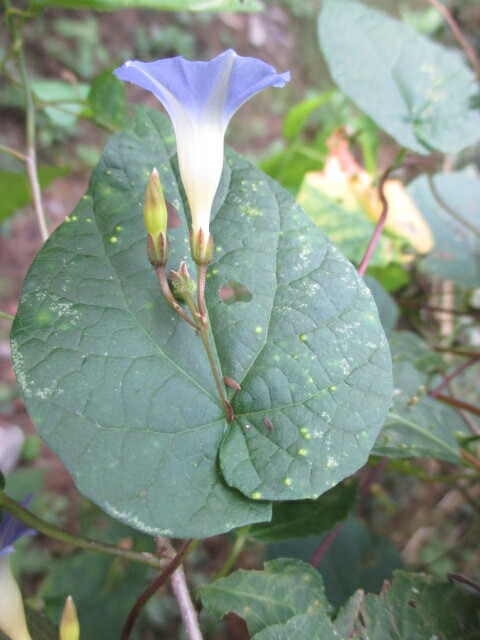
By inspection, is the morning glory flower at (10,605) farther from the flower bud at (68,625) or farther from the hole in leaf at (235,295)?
the hole in leaf at (235,295)

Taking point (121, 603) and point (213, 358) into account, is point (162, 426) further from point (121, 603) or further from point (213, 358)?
point (121, 603)

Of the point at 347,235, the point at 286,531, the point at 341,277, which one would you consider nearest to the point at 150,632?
the point at 286,531

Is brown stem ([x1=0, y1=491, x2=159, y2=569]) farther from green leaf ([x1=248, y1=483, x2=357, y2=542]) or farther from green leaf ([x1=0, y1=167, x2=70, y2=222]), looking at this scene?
green leaf ([x1=0, y1=167, x2=70, y2=222])

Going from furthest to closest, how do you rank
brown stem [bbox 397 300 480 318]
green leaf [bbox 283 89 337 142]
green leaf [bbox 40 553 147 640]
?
green leaf [bbox 283 89 337 142]
brown stem [bbox 397 300 480 318]
green leaf [bbox 40 553 147 640]

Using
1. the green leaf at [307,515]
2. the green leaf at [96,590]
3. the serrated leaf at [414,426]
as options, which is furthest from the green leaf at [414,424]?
the green leaf at [96,590]

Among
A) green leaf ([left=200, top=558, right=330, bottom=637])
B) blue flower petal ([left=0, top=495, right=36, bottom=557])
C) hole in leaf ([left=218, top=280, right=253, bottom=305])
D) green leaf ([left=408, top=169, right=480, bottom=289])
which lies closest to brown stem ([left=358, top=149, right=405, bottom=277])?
hole in leaf ([left=218, top=280, right=253, bottom=305])

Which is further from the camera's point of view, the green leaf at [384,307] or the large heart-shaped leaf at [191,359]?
the green leaf at [384,307]

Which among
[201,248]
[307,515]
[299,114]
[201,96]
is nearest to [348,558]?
[307,515]

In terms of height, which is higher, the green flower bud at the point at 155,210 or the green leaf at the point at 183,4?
the green leaf at the point at 183,4
